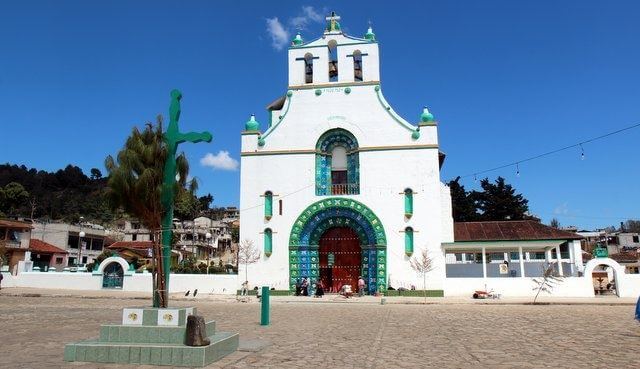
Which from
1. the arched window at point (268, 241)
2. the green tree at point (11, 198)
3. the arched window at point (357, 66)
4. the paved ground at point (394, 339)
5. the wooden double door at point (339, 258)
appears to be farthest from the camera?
the green tree at point (11, 198)

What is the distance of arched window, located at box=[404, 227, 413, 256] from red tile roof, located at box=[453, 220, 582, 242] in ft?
8.51

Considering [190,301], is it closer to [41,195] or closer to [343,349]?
[343,349]

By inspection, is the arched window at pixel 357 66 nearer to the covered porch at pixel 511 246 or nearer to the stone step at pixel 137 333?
the covered porch at pixel 511 246

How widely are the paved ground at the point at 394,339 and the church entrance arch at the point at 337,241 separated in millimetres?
9168

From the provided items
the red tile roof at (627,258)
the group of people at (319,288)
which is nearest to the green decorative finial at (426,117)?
the group of people at (319,288)

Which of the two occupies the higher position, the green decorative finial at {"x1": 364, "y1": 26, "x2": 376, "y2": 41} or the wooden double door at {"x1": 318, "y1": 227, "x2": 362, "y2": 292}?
the green decorative finial at {"x1": 364, "y1": 26, "x2": 376, "y2": 41}

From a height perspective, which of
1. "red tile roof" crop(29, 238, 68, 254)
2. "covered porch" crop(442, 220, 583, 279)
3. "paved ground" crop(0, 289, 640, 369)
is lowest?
"paved ground" crop(0, 289, 640, 369)

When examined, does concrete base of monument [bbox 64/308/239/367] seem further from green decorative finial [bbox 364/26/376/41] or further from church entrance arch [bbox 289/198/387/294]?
green decorative finial [bbox 364/26/376/41]

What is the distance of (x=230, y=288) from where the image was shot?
2619cm

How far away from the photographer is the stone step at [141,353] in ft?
23.5

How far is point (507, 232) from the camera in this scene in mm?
26797

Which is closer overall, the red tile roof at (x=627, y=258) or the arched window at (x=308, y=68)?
the arched window at (x=308, y=68)

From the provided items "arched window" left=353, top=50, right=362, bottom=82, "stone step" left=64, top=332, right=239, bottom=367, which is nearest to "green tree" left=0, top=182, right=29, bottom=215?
"arched window" left=353, top=50, right=362, bottom=82

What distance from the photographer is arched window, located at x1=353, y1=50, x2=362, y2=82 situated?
90.3ft
